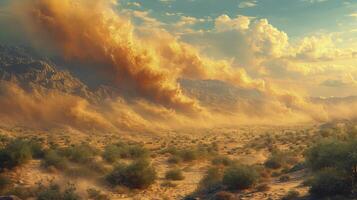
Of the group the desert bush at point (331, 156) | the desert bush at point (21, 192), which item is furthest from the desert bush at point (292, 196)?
the desert bush at point (21, 192)

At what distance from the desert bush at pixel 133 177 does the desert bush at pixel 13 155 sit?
6.10m

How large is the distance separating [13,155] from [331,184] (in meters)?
19.8

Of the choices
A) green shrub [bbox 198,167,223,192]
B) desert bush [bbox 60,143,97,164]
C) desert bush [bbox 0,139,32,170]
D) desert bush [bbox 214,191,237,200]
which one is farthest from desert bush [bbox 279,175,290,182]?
desert bush [bbox 0,139,32,170]

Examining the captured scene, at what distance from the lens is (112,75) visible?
456 feet

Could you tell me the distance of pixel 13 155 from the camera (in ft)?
92.2

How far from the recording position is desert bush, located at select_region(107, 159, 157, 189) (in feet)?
92.0

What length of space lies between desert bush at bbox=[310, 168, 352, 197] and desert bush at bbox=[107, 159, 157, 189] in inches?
443

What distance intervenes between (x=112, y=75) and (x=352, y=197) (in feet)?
407

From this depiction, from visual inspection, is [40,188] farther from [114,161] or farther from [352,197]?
[352,197]

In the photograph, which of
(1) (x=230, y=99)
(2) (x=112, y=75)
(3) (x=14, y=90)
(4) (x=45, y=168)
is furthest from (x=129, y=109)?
(4) (x=45, y=168)

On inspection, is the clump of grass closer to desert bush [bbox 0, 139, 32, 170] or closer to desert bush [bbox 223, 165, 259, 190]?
desert bush [bbox 0, 139, 32, 170]

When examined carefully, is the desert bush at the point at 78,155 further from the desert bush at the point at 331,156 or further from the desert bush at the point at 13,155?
the desert bush at the point at 331,156

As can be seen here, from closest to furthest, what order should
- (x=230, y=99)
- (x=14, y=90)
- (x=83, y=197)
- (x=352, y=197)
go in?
(x=352, y=197) < (x=83, y=197) < (x=14, y=90) < (x=230, y=99)

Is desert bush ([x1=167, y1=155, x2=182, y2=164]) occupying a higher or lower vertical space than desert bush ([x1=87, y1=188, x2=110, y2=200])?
higher
